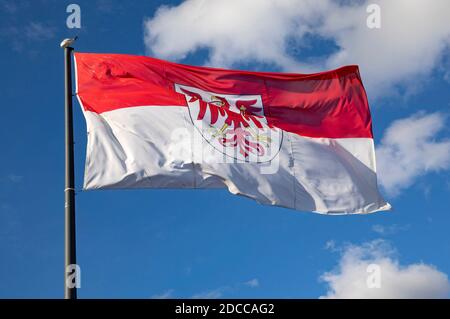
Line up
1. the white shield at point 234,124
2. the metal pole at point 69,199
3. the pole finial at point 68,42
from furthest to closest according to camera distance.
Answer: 1. the white shield at point 234,124
2. the pole finial at point 68,42
3. the metal pole at point 69,199

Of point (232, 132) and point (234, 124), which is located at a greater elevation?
point (234, 124)

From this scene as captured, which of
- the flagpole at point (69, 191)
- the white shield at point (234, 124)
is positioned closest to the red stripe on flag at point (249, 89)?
the white shield at point (234, 124)

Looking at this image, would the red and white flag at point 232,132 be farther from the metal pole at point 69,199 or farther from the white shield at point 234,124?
the metal pole at point 69,199

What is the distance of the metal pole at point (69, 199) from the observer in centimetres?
1709

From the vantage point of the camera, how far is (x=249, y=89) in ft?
79.3

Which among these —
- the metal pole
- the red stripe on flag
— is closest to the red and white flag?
the red stripe on flag

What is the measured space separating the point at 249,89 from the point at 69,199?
7.59 metres

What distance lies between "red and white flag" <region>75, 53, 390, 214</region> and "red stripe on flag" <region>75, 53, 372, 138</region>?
3cm

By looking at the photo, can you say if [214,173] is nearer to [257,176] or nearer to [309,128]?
[257,176]

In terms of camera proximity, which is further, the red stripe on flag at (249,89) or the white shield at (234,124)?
the white shield at (234,124)

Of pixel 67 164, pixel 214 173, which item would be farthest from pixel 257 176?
pixel 67 164

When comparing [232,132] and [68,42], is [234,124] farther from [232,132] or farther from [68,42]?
[68,42]

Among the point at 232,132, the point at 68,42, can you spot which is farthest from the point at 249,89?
the point at 68,42

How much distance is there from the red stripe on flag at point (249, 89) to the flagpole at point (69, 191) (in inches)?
56.8
